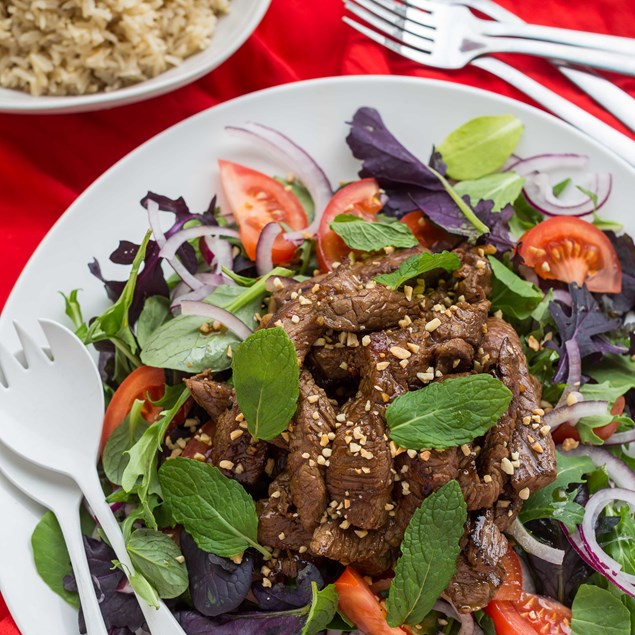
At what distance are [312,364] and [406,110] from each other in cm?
128

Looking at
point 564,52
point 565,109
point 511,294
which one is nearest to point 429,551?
point 511,294

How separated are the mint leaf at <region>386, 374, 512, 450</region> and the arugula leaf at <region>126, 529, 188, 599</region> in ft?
3.04

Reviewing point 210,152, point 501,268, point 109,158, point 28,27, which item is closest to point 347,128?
point 210,152

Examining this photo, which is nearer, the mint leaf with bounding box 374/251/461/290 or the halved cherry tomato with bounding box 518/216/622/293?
the mint leaf with bounding box 374/251/461/290

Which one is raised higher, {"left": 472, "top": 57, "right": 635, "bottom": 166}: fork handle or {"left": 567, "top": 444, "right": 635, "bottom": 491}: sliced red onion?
{"left": 472, "top": 57, "right": 635, "bottom": 166}: fork handle

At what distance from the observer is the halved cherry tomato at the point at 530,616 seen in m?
2.56

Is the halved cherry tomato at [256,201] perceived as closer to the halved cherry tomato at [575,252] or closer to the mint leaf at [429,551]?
the halved cherry tomato at [575,252]

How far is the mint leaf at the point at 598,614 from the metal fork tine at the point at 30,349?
211cm

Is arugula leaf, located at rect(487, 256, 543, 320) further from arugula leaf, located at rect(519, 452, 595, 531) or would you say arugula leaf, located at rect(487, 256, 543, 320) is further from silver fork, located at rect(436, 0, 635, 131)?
silver fork, located at rect(436, 0, 635, 131)

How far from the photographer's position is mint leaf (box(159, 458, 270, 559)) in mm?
2459

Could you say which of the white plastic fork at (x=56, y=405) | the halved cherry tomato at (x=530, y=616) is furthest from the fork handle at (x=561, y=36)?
the halved cherry tomato at (x=530, y=616)

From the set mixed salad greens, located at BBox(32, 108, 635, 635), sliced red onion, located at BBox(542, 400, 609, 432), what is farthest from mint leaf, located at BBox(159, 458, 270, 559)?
sliced red onion, located at BBox(542, 400, 609, 432)

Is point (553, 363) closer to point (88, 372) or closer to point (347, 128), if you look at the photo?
point (347, 128)

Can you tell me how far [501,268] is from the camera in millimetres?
2869
